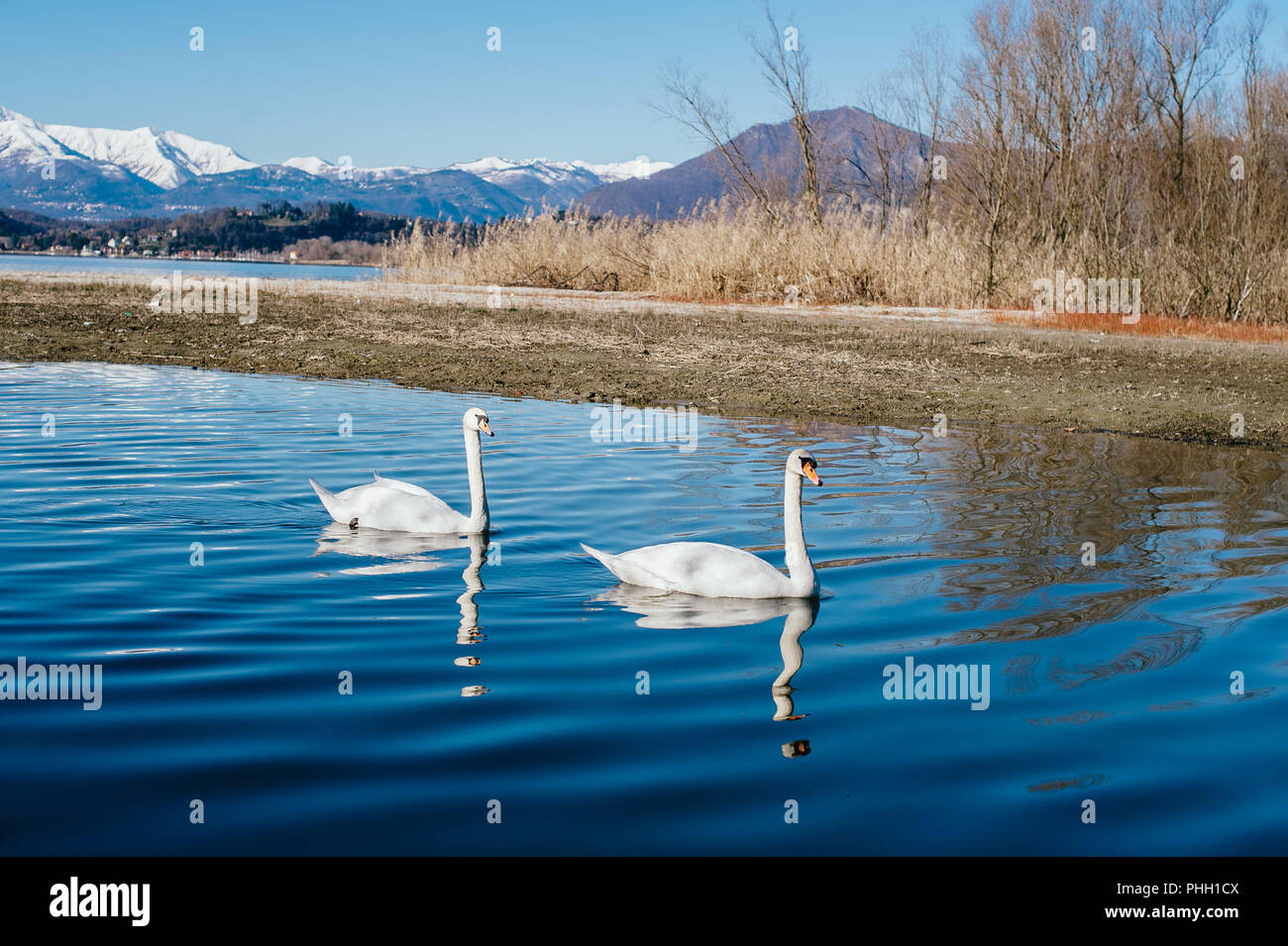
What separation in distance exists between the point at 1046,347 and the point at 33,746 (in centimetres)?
1893

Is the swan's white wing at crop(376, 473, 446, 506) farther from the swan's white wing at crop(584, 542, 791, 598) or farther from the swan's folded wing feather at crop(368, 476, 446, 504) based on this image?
the swan's white wing at crop(584, 542, 791, 598)

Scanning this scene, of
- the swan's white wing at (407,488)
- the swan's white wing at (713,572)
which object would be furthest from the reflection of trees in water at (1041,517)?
the swan's white wing at (407,488)

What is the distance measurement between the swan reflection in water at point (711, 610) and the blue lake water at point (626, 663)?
3 cm

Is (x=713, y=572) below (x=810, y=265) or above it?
below

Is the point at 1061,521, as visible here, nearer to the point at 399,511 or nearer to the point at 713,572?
the point at 713,572

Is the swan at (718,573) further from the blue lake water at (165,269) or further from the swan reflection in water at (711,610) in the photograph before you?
the blue lake water at (165,269)

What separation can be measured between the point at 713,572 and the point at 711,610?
0.21 meters

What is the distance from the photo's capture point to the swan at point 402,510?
26.7 feet

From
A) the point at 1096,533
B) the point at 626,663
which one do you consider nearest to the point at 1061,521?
the point at 1096,533

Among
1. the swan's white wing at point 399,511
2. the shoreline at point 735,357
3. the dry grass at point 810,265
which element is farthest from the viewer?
the dry grass at point 810,265

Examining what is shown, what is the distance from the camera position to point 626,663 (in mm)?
5680

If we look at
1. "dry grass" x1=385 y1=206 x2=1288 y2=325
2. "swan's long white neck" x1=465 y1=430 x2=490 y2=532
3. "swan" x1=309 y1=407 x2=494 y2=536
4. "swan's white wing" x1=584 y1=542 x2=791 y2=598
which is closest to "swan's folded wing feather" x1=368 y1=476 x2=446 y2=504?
"swan" x1=309 y1=407 x2=494 y2=536

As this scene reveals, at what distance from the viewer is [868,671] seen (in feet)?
18.4
